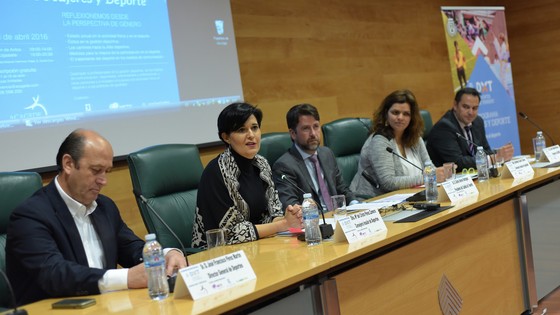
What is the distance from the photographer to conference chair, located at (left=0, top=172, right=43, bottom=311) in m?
2.31

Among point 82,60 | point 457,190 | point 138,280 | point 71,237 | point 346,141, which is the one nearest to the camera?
point 138,280

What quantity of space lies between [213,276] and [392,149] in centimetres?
211

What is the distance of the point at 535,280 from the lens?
10.6ft

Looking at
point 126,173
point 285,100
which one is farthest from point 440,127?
point 126,173

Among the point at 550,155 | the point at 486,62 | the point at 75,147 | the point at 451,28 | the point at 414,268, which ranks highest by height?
the point at 451,28

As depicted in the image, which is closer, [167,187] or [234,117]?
[234,117]

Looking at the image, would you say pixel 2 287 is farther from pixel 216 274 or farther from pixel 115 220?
pixel 216 274

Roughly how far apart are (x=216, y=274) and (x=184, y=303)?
0.45 feet

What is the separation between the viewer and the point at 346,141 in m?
4.16

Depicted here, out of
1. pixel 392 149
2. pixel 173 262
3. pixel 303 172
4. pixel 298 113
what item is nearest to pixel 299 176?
pixel 303 172

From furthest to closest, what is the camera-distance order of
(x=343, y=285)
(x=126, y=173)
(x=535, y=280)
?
(x=126, y=173) → (x=535, y=280) → (x=343, y=285)

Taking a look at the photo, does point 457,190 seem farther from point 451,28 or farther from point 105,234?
point 451,28

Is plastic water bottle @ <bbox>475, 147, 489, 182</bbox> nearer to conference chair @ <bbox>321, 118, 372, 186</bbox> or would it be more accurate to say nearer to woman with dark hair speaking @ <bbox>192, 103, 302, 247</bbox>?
conference chair @ <bbox>321, 118, 372, 186</bbox>

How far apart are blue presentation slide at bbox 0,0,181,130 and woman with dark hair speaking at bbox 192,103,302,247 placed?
1087mm
